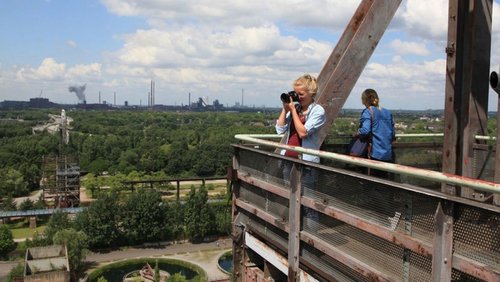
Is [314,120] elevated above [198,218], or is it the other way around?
[314,120]

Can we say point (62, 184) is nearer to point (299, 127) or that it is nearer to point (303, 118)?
point (303, 118)

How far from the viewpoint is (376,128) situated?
5691 millimetres

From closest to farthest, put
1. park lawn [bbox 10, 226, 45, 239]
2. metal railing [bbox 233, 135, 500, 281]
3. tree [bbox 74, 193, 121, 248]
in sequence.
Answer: metal railing [bbox 233, 135, 500, 281]
tree [bbox 74, 193, 121, 248]
park lawn [bbox 10, 226, 45, 239]

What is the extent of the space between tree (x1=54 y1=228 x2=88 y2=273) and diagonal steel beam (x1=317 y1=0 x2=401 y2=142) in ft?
99.8

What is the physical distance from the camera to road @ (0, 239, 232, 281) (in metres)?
35.0

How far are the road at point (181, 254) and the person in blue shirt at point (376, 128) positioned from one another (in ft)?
95.1

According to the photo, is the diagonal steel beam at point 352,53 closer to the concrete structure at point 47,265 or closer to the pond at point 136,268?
the concrete structure at point 47,265

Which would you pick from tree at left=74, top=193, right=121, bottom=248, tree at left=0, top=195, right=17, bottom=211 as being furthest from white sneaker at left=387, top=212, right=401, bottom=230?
tree at left=0, top=195, right=17, bottom=211

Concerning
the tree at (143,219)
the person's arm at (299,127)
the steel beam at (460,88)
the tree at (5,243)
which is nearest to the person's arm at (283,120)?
the person's arm at (299,127)

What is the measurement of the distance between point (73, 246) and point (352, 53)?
3136cm

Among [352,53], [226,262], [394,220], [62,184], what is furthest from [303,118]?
[62,184]

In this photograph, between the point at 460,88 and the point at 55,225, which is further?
the point at 55,225

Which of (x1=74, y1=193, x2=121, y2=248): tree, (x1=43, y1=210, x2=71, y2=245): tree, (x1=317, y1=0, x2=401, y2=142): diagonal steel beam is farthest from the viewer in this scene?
(x1=74, y1=193, x2=121, y2=248): tree

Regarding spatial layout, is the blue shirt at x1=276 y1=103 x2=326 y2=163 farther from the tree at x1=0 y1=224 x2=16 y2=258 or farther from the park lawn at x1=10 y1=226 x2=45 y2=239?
the park lawn at x1=10 y1=226 x2=45 y2=239
